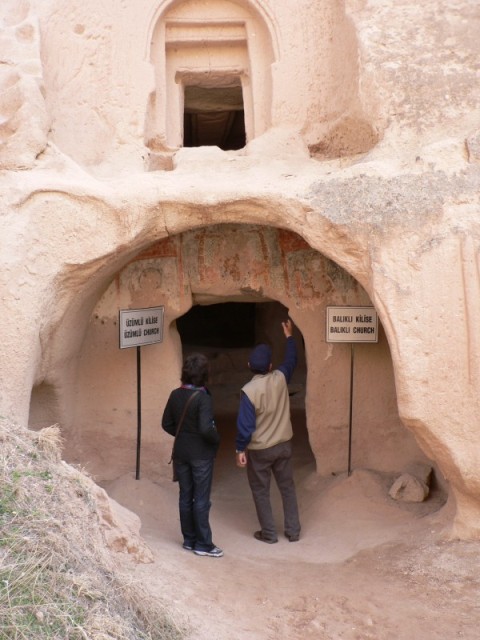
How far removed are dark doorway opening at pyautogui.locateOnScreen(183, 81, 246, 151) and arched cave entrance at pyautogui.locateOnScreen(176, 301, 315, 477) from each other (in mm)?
2497

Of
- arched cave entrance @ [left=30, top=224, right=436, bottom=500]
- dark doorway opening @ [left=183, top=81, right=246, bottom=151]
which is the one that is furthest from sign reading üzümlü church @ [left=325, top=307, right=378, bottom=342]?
dark doorway opening @ [left=183, top=81, right=246, bottom=151]

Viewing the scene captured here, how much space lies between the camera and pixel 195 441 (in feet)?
15.4

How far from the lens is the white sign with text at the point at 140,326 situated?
591 centimetres

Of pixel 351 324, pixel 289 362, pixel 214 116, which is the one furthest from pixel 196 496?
pixel 214 116

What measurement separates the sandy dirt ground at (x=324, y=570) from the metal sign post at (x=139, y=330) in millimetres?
637

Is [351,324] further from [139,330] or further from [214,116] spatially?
[214,116]

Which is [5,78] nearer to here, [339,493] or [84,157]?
[84,157]

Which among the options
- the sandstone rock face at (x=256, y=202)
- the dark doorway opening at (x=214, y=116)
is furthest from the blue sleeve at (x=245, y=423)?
the dark doorway opening at (x=214, y=116)

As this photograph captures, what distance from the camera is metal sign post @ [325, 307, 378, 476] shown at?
6129 millimetres

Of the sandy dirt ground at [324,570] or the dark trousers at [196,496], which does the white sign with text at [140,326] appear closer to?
the sandy dirt ground at [324,570]

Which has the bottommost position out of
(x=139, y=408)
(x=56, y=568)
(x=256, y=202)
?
(x=56, y=568)

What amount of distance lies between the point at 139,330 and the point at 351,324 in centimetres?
178

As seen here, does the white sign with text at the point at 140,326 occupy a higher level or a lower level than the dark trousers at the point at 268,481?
higher

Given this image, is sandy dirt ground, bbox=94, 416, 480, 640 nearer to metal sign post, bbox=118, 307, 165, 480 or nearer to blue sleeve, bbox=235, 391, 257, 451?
metal sign post, bbox=118, 307, 165, 480
